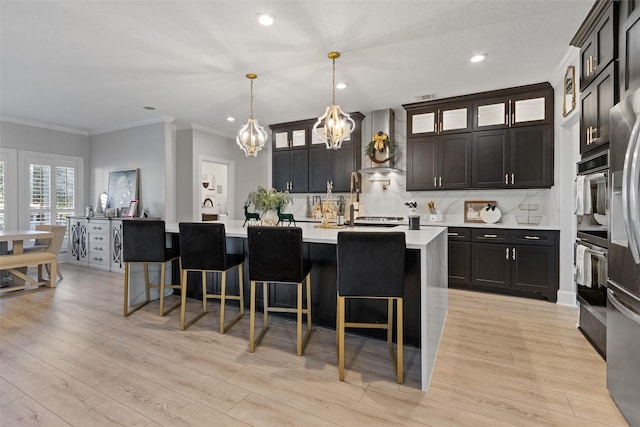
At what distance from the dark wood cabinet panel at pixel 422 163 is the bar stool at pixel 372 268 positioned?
2963 millimetres

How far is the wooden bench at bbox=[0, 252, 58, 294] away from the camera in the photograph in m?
4.00

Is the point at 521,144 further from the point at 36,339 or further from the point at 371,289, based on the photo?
the point at 36,339

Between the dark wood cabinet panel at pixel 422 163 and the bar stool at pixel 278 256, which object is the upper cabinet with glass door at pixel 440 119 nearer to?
the dark wood cabinet panel at pixel 422 163

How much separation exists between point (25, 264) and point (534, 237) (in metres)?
6.44

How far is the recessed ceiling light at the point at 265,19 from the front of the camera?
2.54m

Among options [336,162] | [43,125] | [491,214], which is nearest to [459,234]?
[491,214]

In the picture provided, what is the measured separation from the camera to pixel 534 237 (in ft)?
12.6

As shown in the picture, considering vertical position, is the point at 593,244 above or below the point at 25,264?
above

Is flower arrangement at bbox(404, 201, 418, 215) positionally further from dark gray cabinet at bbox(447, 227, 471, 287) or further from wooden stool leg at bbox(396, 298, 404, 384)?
wooden stool leg at bbox(396, 298, 404, 384)

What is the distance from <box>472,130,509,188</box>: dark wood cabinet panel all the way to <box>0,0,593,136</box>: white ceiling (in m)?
0.66

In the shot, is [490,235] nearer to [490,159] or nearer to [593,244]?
[490,159]

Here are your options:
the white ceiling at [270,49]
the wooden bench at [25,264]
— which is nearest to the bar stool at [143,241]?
the white ceiling at [270,49]

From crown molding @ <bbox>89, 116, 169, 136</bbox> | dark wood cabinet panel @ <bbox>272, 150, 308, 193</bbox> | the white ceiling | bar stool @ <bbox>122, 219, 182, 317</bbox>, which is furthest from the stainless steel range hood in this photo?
crown molding @ <bbox>89, 116, 169, 136</bbox>

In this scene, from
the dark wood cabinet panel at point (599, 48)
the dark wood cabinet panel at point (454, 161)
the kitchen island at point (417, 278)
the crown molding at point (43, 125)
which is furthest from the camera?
the crown molding at point (43, 125)
